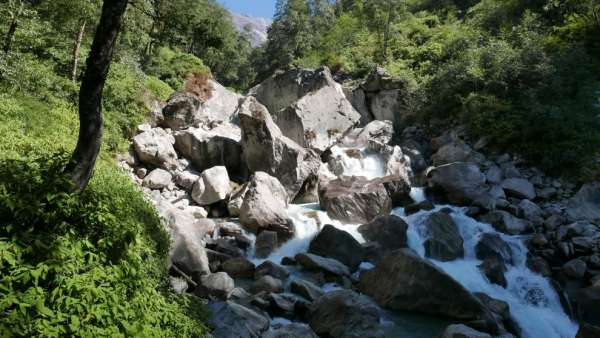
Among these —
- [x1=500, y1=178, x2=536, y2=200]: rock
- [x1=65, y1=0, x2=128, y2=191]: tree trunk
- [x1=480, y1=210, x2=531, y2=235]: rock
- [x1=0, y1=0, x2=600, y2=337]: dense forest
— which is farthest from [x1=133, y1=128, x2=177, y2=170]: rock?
[x1=65, y1=0, x2=128, y2=191]: tree trunk

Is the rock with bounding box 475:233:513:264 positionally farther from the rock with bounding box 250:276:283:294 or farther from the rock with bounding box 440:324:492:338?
the rock with bounding box 250:276:283:294

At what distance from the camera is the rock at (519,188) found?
1792 centimetres

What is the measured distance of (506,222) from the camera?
1606 centimetres

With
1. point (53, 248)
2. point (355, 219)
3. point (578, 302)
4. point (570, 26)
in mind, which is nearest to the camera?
point (53, 248)

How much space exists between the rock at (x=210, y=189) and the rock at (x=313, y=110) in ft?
19.6

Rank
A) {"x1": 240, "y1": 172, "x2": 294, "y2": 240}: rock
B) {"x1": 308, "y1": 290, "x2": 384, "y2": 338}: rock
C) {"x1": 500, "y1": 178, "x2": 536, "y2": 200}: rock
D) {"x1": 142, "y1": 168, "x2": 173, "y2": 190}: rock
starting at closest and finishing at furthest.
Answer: {"x1": 308, "y1": 290, "x2": 384, "y2": 338}: rock → {"x1": 240, "y1": 172, "x2": 294, "y2": 240}: rock → {"x1": 500, "y1": 178, "x2": 536, "y2": 200}: rock → {"x1": 142, "y1": 168, "x2": 173, "y2": 190}: rock

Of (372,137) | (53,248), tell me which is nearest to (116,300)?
(53,248)

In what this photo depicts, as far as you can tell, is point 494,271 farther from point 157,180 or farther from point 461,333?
point 157,180

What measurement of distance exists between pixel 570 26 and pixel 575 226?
17073mm

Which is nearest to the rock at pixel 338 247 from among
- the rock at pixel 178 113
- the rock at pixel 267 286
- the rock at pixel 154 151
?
the rock at pixel 267 286

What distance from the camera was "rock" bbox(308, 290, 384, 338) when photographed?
941cm

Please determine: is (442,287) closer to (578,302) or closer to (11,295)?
(578,302)

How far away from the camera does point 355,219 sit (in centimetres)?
1753

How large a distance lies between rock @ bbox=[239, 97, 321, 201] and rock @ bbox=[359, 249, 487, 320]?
353 inches
